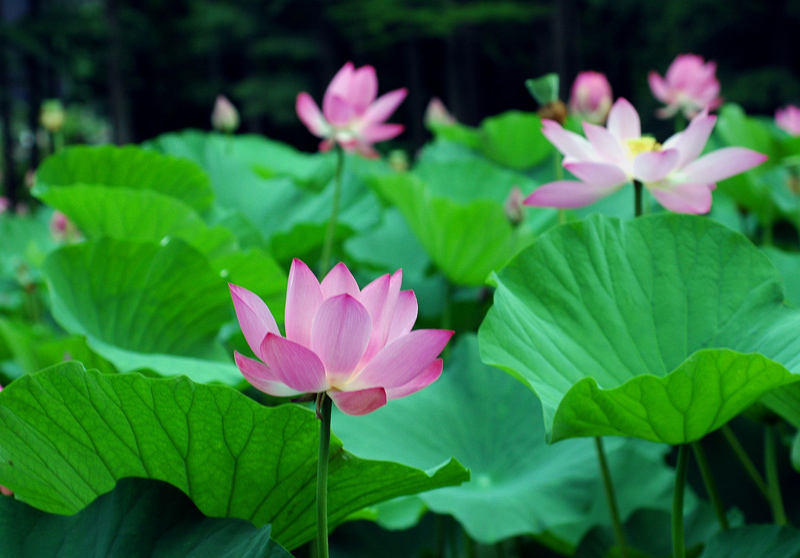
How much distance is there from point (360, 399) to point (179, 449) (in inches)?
5.8

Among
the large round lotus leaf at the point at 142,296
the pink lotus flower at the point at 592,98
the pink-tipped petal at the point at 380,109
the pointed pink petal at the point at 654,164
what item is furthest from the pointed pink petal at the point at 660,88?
the large round lotus leaf at the point at 142,296

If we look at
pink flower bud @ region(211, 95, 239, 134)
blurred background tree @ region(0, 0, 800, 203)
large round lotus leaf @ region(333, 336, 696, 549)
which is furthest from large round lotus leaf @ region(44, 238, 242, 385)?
blurred background tree @ region(0, 0, 800, 203)

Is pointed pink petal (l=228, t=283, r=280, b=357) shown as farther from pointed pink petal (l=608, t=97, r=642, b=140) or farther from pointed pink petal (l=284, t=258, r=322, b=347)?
pointed pink petal (l=608, t=97, r=642, b=140)

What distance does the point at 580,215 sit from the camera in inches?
49.1

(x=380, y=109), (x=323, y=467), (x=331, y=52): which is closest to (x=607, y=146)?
(x=323, y=467)

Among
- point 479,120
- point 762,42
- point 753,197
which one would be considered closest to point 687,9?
point 762,42

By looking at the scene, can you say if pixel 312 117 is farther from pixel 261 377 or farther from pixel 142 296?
pixel 261 377

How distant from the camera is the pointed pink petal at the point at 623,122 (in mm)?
696

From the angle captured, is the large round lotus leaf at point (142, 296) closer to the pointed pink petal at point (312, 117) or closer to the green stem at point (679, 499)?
the pointed pink petal at point (312, 117)

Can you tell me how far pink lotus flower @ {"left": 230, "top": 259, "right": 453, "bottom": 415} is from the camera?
1.21 feet

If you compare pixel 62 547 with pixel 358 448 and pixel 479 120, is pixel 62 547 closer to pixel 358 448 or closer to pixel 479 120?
pixel 358 448

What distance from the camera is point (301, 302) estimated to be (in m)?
0.39

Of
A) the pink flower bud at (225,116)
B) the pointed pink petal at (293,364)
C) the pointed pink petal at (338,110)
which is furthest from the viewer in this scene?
the pink flower bud at (225,116)

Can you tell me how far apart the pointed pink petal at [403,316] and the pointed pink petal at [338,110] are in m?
0.68
